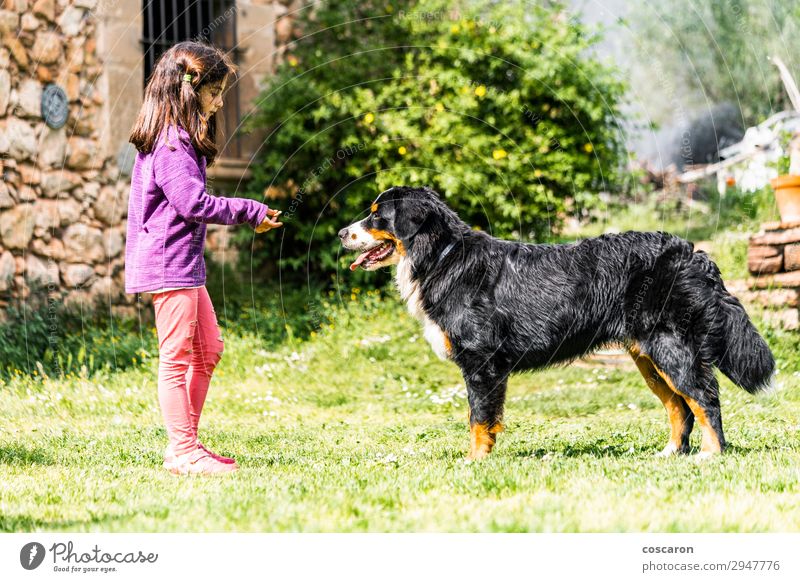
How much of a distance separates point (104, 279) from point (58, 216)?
777 mm

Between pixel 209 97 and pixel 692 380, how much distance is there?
2.95 m

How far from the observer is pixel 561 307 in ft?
16.0

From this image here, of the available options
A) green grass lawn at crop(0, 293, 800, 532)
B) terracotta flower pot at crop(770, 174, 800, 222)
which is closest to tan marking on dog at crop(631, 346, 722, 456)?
green grass lawn at crop(0, 293, 800, 532)

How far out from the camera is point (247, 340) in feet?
27.4

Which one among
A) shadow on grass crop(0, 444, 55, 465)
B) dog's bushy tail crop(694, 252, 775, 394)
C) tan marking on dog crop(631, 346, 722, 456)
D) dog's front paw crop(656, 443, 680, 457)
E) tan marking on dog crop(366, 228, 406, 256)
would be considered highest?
tan marking on dog crop(366, 228, 406, 256)

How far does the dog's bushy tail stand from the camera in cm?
470

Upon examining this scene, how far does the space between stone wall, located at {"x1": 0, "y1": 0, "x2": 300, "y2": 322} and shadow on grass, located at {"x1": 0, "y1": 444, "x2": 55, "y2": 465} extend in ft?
9.63

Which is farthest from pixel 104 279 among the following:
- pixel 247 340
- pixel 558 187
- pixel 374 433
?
pixel 558 187

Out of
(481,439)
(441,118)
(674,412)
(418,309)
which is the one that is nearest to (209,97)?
(418,309)

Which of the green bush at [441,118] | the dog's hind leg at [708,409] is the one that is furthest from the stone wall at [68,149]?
the dog's hind leg at [708,409]

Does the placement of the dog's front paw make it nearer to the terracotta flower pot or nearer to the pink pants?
the pink pants

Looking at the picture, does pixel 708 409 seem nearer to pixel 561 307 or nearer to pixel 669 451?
pixel 669 451

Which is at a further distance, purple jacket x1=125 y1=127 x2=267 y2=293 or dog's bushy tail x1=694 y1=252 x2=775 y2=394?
dog's bushy tail x1=694 y1=252 x2=775 y2=394
